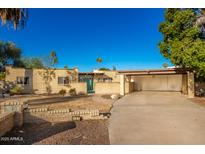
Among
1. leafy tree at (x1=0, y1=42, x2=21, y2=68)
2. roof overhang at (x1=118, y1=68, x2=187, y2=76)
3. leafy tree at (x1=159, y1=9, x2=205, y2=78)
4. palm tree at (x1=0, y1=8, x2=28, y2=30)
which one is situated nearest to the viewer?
palm tree at (x1=0, y1=8, x2=28, y2=30)

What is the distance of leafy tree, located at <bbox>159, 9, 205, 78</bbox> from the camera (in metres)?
14.4

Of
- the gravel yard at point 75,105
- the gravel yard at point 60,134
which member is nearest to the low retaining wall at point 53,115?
the gravel yard at point 60,134

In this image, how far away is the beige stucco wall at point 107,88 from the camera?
76.9ft

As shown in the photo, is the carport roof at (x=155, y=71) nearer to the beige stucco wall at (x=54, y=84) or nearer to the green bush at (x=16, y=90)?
the beige stucco wall at (x=54, y=84)

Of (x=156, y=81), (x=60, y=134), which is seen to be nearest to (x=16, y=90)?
(x=60, y=134)

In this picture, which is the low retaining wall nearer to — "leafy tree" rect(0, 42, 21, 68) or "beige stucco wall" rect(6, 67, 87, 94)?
"beige stucco wall" rect(6, 67, 87, 94)

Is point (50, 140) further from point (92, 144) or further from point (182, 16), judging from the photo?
point (182, 16)

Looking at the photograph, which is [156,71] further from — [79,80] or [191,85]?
[79,80]

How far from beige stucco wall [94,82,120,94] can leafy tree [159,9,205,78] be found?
734 cm

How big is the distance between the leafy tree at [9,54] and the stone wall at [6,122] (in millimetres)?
29500

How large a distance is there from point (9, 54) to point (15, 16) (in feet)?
95.8

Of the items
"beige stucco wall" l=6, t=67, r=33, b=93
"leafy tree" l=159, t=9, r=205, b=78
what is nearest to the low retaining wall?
"leafy tree" l=159, t=9, r=205, b=78

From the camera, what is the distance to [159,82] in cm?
2883
